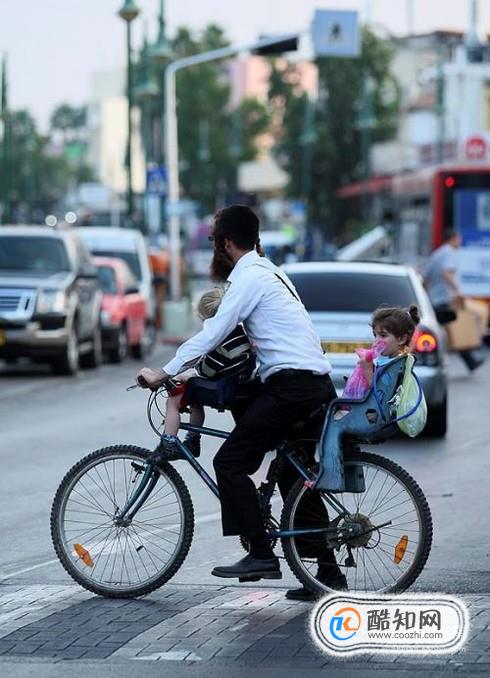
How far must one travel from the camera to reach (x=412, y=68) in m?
115

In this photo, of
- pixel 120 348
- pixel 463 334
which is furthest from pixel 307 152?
pixel 463 334

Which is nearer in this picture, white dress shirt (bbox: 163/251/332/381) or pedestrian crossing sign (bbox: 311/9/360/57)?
white dress shirt (bbox: 163/251/332/381)

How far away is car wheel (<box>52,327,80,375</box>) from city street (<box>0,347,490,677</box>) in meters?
9.74

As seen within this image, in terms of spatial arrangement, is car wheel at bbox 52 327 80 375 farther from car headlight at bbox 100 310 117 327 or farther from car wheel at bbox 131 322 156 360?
car wheel at bbox 131 322 156 360

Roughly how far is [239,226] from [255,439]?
89 centimetres

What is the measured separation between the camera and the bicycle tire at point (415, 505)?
806 centimetres

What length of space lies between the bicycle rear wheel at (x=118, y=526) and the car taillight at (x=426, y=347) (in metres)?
8.19

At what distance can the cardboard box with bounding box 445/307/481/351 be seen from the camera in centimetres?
2341

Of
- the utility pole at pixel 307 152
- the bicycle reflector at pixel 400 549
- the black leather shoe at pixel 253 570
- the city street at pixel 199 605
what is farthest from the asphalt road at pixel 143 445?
the utility pole at pixel 307 152

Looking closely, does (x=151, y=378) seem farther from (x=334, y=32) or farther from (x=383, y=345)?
(x=334, y=32)

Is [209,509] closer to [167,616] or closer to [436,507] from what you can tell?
[436,507]

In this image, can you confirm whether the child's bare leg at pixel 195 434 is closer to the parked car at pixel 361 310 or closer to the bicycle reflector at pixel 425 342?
the parked car at pixel 361 310

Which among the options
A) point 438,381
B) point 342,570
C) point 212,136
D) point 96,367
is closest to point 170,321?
point 96,367

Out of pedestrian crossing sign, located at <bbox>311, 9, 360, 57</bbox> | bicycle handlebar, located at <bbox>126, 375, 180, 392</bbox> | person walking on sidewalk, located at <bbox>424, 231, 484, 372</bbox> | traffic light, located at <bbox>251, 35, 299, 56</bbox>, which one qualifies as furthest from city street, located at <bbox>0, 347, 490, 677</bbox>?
pedestrian crossing sign, located at <bbox>311, 9, 360, 57</bbox>
